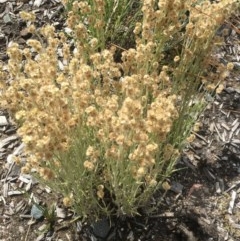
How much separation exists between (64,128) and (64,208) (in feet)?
2.71

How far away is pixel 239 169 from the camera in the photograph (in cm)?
288

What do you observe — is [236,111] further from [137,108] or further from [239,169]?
[137,108]

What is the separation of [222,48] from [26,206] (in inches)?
75.1

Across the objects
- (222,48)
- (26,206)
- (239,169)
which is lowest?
(26,206)

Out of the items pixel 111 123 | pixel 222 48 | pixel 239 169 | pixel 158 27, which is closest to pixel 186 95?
pixel 158 27

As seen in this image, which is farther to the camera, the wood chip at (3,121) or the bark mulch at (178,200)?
the wood chip at (3,121)

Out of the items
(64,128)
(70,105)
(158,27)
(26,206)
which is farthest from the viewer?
(26,206)

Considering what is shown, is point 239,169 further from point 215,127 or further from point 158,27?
point 158,27

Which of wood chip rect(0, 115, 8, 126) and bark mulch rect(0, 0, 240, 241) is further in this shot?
wood chip rect(0, 115, 8, 126)

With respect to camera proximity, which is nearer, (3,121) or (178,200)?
(178,200)

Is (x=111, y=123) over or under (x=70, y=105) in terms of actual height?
over

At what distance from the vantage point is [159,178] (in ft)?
8.61

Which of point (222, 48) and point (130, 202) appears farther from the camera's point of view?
point (222, 48)

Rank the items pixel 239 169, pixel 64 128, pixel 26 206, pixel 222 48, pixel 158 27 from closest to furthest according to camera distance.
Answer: pixel 64 128, pixel 158 27, pixel 26 206, pixel 239 169, pixel 222 48
